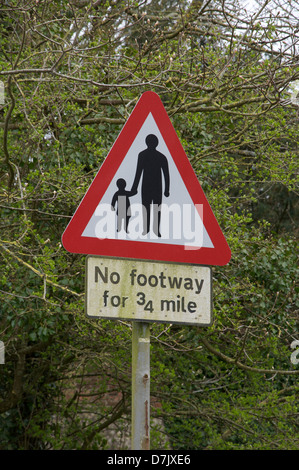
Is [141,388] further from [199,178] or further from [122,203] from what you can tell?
[199,178]

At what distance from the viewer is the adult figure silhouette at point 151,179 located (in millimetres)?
2738

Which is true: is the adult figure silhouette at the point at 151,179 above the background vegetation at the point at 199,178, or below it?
below

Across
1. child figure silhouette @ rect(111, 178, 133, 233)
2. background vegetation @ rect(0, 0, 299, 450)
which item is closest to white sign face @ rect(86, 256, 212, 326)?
child figure silhouette @ rect(111, 178, 133, 233)

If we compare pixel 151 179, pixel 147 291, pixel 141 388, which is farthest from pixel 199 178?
pixel 141 388

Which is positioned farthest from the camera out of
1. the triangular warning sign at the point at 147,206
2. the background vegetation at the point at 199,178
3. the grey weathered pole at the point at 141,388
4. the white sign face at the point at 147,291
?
the background vegetation at the point at 199,178

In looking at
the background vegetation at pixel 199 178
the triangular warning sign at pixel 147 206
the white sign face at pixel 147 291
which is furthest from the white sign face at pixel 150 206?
the background vegetation at pixel 199 178

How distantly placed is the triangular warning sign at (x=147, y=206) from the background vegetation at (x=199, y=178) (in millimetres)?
3658

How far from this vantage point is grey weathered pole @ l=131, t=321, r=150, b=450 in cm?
250

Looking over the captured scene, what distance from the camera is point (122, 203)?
108 inches

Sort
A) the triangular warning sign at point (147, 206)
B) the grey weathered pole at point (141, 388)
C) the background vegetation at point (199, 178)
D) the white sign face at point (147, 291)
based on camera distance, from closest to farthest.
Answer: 1. the grey weathered pole at point (141, 388)
2. the white sign face at point (147, 291)
3. the triangular warning sign at point (147, 206)
4. the background vegetation at point (199, 178)

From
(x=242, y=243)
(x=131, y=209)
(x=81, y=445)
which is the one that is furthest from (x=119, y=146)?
(x=81, y=445)

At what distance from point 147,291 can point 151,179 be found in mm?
424

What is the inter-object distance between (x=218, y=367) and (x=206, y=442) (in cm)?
108

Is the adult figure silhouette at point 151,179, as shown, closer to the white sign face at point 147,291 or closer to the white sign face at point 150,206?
the white sign face at point 150,206
